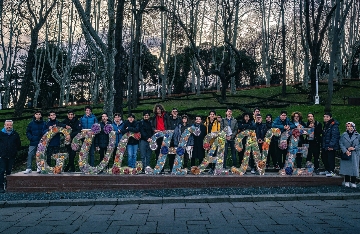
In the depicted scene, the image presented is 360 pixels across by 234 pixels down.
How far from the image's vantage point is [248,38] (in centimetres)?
5706

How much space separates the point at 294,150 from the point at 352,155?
159 cm

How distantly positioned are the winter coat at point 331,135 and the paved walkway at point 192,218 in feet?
6.97

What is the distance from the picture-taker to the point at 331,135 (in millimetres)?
10539

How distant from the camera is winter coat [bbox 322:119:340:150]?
34.2ft

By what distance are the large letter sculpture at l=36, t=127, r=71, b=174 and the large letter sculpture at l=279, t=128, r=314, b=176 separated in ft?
21.6

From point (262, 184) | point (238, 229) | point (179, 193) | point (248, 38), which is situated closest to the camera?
point (238, 229)

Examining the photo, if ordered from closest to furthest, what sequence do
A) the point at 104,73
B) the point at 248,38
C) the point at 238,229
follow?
the point at 238,229, the point at 104,73, the point at 248,38

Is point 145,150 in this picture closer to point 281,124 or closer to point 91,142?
point 91,142

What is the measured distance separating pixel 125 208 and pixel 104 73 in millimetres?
7631

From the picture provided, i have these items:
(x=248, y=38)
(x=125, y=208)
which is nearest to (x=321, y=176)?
(x=125, y=208)

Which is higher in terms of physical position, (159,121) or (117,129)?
(159,121)

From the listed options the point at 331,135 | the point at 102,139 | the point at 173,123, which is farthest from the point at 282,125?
the point at 102,139

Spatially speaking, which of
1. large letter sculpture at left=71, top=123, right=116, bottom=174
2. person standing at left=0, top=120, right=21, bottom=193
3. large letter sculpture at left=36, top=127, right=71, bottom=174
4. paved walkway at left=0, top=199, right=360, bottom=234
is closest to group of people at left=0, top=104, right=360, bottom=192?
person standing at left=0, top=120, right=21, bottom=193

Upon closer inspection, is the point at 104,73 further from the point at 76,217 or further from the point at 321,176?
the point at 321,176
